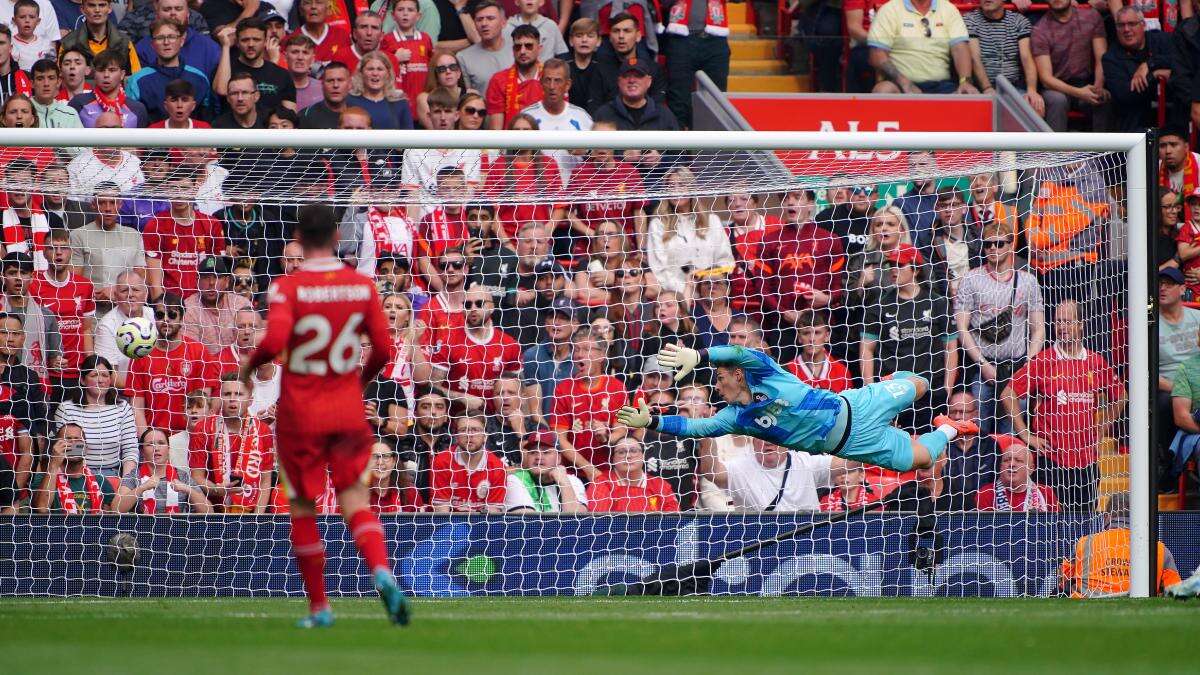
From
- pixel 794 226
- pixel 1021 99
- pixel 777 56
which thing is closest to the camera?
pixel 794 226

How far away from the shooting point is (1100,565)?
31.4ft

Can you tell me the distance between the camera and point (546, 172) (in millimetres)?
10344

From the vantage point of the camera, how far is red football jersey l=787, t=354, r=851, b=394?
412 inches

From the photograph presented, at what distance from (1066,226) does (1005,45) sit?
432 cm

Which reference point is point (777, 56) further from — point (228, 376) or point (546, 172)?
point (228, 376)

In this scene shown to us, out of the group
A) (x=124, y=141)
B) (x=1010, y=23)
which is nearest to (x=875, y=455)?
(x=124, y=141)

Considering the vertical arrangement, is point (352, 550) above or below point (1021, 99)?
below

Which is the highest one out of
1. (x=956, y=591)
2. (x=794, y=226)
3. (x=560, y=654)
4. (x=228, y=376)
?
(x=794, y=226)

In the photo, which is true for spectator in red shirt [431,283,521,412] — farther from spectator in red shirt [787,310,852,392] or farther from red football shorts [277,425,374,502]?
red football shorts [277,425,374,502]

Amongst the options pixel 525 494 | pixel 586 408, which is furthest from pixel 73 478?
pixel 586 408

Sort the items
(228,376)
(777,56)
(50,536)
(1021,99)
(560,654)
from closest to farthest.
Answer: (560,654), (50,536), (228,376), (1021,99), (777,56)

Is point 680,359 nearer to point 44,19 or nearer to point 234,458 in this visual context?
point 234,458

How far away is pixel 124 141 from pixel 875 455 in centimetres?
483

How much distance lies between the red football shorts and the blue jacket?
607cm
